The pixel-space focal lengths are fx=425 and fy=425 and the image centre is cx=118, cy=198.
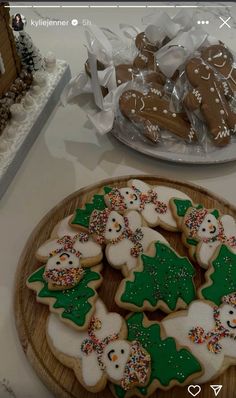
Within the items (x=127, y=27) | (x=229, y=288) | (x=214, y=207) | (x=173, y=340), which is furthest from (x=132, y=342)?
(x=127, y=27)

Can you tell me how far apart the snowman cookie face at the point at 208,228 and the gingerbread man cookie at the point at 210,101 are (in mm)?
230

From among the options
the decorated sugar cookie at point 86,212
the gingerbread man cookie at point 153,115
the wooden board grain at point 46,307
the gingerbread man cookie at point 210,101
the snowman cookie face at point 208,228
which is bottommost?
the wooden board grain at point 46,307

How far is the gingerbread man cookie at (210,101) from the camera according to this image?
3.23 ft

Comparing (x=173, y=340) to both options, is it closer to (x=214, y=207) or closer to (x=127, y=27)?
(x=214, y=207)

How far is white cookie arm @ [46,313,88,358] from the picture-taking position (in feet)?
2.28

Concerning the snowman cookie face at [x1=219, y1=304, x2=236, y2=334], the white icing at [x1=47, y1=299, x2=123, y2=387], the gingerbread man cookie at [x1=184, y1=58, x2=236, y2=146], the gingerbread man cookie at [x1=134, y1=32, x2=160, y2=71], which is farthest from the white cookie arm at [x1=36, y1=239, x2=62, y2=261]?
the gingerbread man cookie at [x1=134, y1=32, x2=160, y2=71]

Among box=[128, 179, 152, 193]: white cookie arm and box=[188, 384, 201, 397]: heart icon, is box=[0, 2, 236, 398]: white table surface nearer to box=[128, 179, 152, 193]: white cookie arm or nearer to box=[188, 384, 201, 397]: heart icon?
box=[128, 179, 152, 193]: white cookie arm

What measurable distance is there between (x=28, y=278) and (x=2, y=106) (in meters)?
0.44

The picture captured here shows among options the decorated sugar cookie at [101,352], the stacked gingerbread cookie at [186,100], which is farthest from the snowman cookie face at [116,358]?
the stacked gingerbread cookie at [186,100]

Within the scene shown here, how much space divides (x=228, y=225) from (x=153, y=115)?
33cm

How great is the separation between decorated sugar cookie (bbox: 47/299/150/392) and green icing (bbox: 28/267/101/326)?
2 centimetres

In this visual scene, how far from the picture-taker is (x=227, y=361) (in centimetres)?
69

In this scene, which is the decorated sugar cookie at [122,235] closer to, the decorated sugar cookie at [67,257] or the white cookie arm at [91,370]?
the decorated sugar cookie at [67,257]

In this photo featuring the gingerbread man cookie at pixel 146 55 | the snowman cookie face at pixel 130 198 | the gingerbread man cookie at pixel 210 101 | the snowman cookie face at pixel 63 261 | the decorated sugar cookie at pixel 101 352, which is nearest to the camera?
the decorated sugar cookie at pixel 101 352
